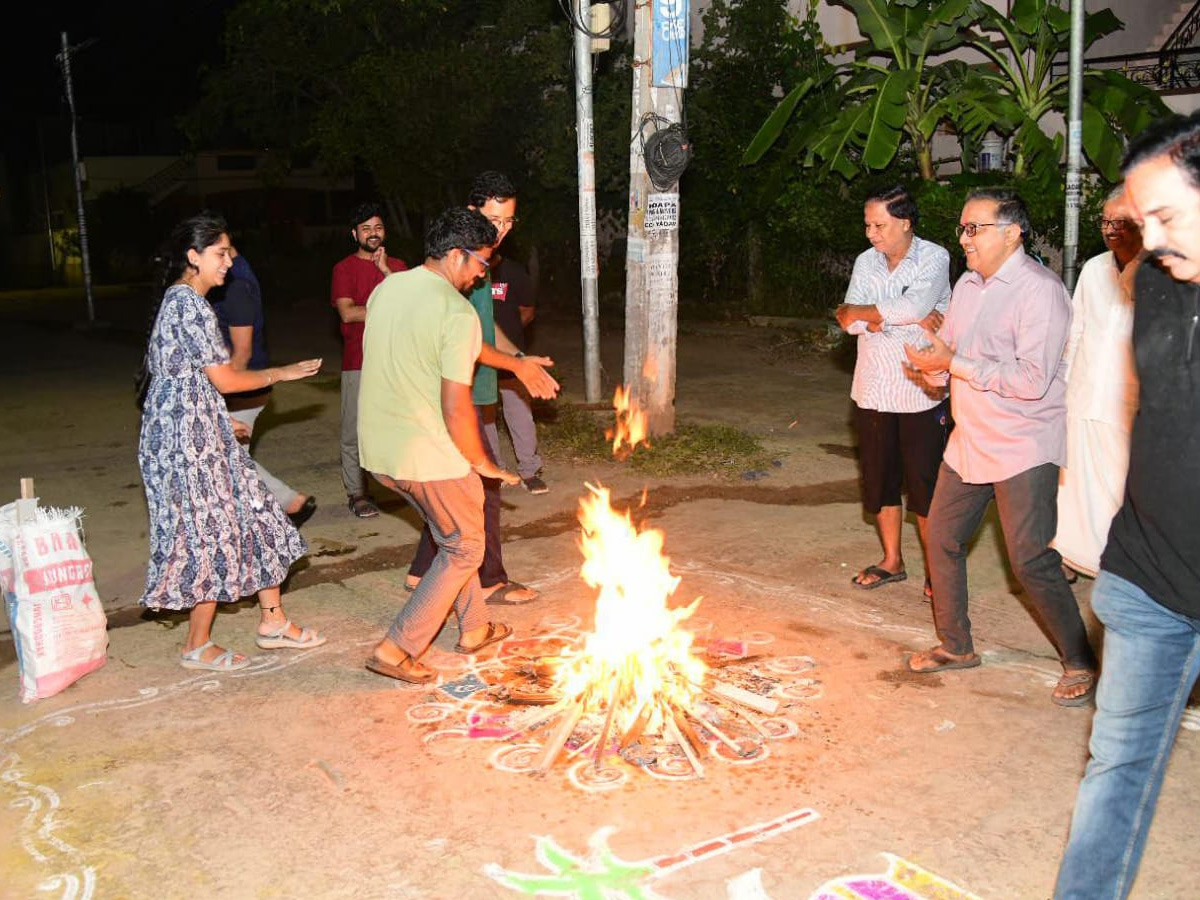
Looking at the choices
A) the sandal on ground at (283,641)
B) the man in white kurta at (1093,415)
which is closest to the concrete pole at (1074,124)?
the man in white kurta at (1093,415)

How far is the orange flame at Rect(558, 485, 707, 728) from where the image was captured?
470 centimetres

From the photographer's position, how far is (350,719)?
4895mm

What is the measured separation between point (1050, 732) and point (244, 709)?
11.2 feet

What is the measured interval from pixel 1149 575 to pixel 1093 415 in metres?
2.27

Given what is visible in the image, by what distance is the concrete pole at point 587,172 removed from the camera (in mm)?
11148

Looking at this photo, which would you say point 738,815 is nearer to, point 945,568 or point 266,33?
point 945,568

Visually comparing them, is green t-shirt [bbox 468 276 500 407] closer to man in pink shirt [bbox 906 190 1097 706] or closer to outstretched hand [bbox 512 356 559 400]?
outstretched hand [bbox 512 356 559 400]

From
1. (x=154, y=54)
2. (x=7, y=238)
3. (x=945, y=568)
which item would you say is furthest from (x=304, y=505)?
(x=7, y=238)

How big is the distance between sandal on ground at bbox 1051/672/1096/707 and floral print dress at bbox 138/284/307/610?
3.66 meters

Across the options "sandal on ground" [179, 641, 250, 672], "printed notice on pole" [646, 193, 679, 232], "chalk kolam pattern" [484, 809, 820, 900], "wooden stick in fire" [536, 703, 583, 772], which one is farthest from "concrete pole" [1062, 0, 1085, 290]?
"sandal on ground" [179, 641, 250, 672]

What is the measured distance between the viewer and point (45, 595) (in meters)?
5.09

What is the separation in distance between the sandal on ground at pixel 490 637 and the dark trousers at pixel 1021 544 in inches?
82.9

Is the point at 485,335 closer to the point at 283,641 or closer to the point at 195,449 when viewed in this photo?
the point at 195,449

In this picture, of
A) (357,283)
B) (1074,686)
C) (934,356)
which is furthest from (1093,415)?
A: (357,283)
